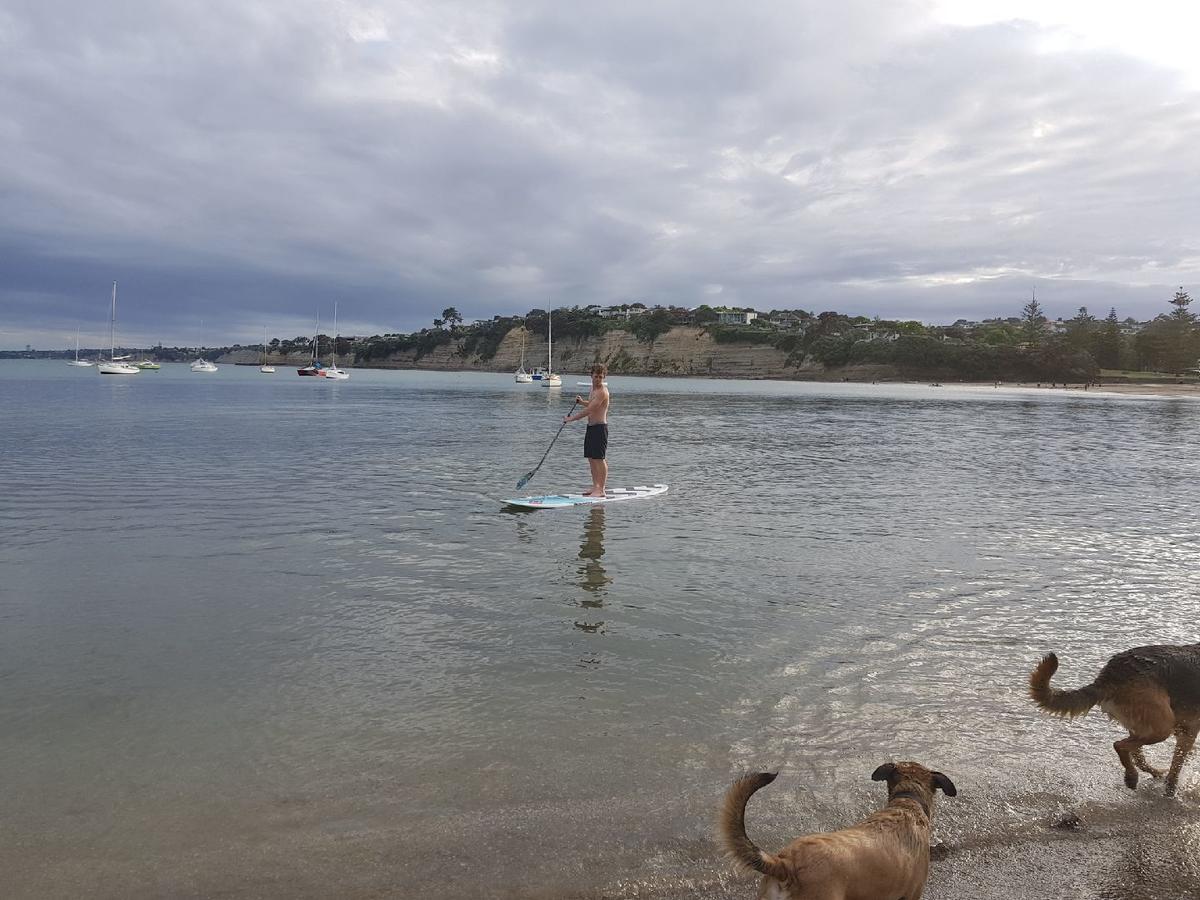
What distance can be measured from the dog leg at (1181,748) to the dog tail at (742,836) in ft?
10.7

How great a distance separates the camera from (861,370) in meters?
156

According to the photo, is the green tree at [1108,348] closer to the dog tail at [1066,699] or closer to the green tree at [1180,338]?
the green tree at [1180,338]

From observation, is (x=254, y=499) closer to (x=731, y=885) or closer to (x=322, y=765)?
(x=322, y=765)

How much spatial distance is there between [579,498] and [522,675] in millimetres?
8448

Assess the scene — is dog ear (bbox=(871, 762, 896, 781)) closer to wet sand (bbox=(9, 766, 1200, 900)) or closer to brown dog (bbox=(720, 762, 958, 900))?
brown dog (bbox=(720, 762, 958, 900))

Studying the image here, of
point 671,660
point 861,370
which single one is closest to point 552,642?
point 671,660

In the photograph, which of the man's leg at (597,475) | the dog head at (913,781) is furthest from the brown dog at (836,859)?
the man's leg at (597,475)

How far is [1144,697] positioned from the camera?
4.51 metres

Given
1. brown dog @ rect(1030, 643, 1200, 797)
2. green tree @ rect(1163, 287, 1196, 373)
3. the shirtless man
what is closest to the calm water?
brown dog @ rect(1030, 643, 1200, 797)

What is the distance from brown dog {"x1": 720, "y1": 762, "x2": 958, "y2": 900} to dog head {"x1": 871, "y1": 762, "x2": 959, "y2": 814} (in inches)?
11.0

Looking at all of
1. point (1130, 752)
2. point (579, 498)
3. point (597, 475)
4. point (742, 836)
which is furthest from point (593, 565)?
point (742, 836)

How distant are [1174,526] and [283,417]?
39.1 m

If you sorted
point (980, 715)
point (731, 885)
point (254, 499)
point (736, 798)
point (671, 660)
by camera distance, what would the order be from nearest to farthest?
point (736, 798) → point (731, 885) → point (980, 715) → point (671, 660) → point (254, 499)

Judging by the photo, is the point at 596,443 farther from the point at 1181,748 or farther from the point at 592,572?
the point at 1181,748
